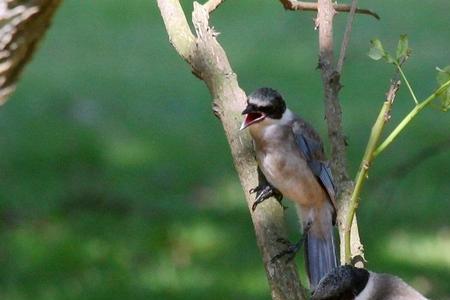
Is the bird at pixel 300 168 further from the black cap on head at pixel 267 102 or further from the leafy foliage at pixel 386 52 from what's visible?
the leafy foliage at pixel 386 52

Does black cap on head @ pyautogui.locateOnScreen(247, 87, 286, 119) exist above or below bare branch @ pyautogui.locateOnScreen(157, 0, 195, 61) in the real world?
below

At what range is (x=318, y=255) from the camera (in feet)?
14.8

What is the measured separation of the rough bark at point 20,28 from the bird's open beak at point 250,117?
121 cm

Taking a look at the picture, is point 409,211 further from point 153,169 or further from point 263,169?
point 263,169

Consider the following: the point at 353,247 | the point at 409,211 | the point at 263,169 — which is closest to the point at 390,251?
the point at 409,211

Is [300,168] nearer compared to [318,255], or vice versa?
[318,255]

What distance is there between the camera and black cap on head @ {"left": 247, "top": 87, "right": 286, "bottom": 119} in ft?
14.7

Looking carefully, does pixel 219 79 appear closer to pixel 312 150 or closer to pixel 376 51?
pixel 376 51

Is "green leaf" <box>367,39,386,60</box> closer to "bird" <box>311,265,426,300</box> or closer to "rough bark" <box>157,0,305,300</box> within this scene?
"bird" <box>311,265,426,300</box>

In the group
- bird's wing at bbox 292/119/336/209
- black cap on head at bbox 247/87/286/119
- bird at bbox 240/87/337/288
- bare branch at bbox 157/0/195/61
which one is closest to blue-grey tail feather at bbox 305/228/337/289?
bird at bbox 240/87/337/288

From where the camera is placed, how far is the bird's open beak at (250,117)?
406 centimetres

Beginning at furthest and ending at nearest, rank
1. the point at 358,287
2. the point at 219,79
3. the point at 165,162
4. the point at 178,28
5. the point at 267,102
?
the point at 165,162
the point at 267,102
the point at 178,28
the point at 219,79
the point at 358,287

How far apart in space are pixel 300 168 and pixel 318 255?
0.65m

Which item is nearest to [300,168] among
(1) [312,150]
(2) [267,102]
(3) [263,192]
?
(1) [312,150]
